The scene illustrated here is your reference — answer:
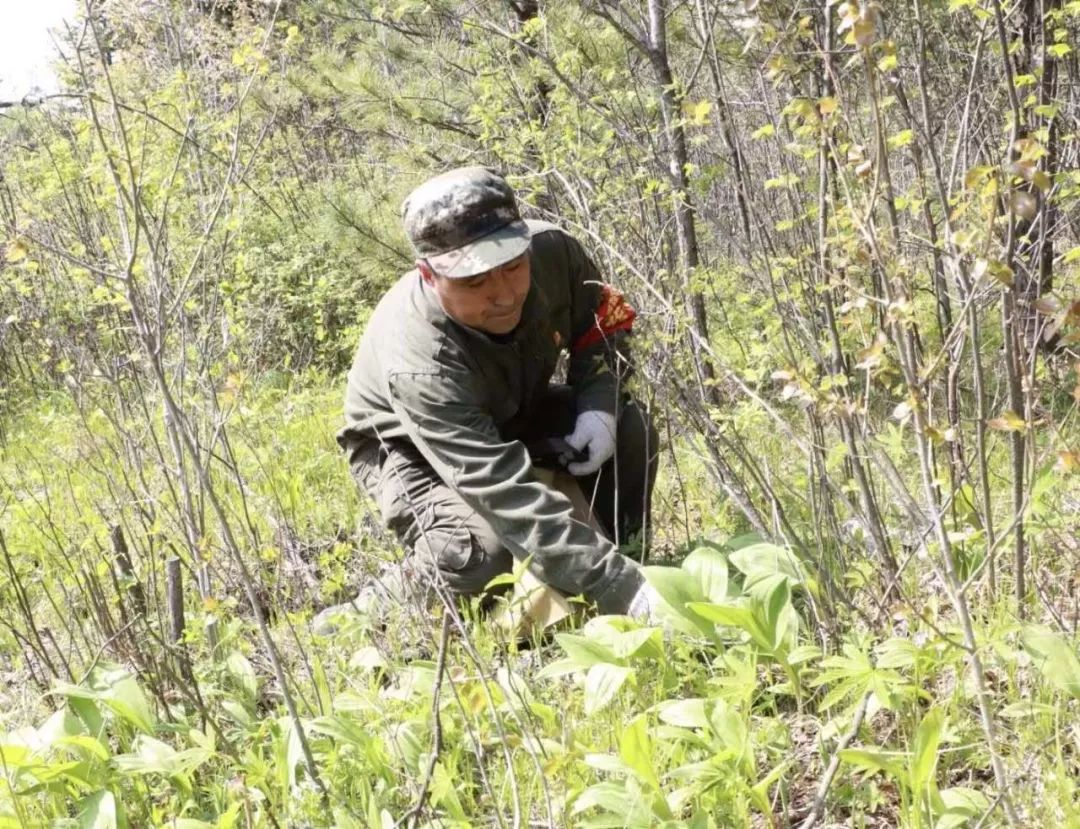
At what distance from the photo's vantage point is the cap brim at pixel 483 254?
2.55 meters

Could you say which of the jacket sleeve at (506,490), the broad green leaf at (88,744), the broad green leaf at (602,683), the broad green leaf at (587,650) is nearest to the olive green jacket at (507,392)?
the jacket sleeve at (506,490)

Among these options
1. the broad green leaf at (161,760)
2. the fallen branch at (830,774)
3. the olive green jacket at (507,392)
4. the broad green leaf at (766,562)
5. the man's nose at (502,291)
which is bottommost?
the fallen branch at (830,774)

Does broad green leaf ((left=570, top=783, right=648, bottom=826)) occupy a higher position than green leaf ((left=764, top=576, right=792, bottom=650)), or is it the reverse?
green leaf ((left=764, top=576, right=792, bottom=650))

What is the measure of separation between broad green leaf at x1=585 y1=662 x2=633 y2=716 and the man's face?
109cm

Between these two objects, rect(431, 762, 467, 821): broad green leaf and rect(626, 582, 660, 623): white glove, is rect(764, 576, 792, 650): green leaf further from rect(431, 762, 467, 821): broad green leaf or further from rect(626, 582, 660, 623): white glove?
rect(431, 762, 467, 821): broad green leaf

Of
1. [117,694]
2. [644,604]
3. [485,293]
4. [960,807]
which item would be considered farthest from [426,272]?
[960,807]

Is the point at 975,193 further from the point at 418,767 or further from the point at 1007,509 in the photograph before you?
the point at 418,767

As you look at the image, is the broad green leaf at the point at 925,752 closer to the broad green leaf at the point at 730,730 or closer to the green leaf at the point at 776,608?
the broad green leaf at the point at 730,730

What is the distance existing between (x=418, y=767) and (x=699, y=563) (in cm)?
72

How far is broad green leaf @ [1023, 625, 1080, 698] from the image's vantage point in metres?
1.66

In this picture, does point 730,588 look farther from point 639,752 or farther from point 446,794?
point 446,794

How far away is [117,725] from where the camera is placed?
2338 mm

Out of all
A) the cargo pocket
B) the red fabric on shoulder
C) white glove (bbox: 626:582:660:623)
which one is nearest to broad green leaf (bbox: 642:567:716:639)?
white glove (bbox: 626:582:660:623)

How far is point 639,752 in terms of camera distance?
1.72 meters
